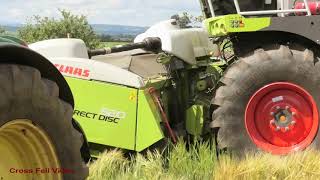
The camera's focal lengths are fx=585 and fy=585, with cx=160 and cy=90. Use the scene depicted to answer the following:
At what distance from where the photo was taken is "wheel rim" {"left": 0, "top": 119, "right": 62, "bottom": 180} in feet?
9.45

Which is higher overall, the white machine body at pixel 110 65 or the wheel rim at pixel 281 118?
the white machine body at pixel 110 65

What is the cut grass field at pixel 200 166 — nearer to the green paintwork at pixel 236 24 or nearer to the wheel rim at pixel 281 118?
the wheel rim at pixel 281 118

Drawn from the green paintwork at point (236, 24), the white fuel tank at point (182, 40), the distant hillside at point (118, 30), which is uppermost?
the green paintwork at point (236, 24)

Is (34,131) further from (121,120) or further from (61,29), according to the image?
(61,29)

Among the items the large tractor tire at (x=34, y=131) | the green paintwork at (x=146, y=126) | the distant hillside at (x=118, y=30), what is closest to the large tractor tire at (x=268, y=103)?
the green paintwork at (x=146, y=126)

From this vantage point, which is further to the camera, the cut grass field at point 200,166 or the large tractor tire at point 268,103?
the large tractor tire at point 268,103

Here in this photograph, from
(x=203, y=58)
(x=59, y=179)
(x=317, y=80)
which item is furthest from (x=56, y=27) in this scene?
(x=59, y=179)

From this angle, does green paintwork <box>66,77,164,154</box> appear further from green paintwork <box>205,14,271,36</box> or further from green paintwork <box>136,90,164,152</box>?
green paintwork <box>205,14,271,36</box>

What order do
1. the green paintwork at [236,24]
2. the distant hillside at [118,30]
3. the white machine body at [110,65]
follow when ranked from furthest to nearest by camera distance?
1. the distant hillside at [118,30]
2. the green paintwork at [236,24]
3. the white machine body at [110,65]

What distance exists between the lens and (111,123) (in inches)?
219

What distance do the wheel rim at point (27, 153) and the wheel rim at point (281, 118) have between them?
295 centimetres

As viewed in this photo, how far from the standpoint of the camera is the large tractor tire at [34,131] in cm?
274

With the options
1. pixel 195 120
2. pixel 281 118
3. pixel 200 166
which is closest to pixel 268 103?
pixel 281 118

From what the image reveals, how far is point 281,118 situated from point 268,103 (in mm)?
188
